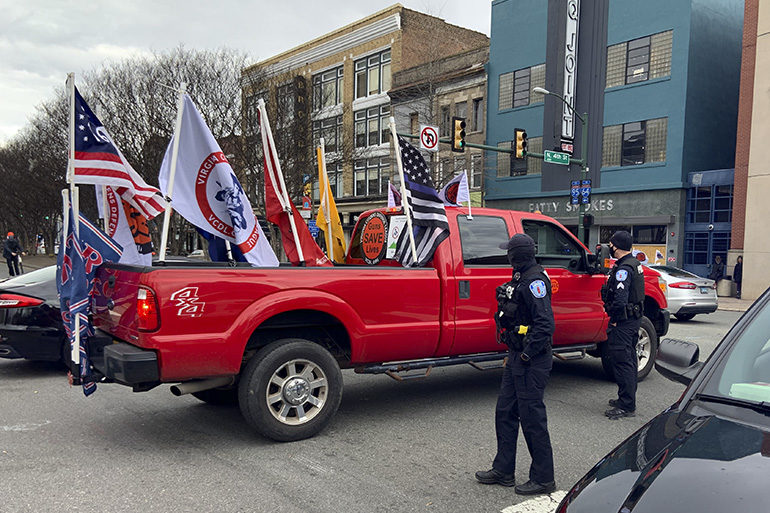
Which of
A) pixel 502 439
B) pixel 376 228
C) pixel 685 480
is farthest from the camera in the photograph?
pixel 376 228

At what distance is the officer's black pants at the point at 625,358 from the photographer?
584 cm

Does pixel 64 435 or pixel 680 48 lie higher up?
pixel 680 48

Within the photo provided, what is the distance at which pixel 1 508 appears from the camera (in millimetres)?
3623

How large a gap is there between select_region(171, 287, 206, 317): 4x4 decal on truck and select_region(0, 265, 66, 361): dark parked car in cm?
354

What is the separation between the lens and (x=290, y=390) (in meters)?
4.87

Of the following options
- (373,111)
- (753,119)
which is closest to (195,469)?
(753,119)

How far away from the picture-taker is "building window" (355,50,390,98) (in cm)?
3709

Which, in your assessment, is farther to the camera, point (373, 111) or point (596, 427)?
point (373, 111)

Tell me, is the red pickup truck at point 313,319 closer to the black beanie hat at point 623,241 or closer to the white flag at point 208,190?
the white flag at point 208,190

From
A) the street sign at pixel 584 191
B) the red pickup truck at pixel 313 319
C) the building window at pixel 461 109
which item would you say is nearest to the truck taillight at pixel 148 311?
the red pickup truck at pixel 313 319

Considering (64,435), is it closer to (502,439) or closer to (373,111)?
(502,439)

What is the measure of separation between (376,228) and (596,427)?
10.2ft

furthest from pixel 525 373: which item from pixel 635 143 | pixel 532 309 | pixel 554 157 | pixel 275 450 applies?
pixel 635 143

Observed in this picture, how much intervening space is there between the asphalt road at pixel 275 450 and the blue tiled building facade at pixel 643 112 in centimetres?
2038
